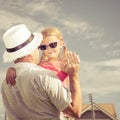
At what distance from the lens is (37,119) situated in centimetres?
240

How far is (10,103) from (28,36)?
608mm

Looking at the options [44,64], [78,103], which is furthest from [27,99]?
[44,64]

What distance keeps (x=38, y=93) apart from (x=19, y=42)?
1.73 ft

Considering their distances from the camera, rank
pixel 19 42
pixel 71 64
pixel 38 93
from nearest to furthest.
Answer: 1. pixel 38 93
2. pixel 71 64
3. pixel 19 42

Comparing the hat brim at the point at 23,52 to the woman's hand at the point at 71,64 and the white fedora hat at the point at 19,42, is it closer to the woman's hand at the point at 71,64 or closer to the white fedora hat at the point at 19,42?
the white fedora hat at the point at 19,42

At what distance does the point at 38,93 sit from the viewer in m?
2.40

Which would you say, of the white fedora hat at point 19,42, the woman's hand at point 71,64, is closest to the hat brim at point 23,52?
the white fedora hat at point 19,42

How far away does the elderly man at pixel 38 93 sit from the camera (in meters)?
2.38

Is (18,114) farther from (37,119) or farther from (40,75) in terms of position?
(40,75)

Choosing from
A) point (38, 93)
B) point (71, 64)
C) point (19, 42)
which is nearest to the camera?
point (38, 93)

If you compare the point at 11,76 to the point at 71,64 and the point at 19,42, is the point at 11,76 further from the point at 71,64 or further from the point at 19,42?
the point at 71,64

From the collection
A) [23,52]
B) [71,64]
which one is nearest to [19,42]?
[23,52]

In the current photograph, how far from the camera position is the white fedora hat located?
264cm

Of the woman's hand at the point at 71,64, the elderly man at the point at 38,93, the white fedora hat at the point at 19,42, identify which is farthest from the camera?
the white fedora hat at the point at 19,42
